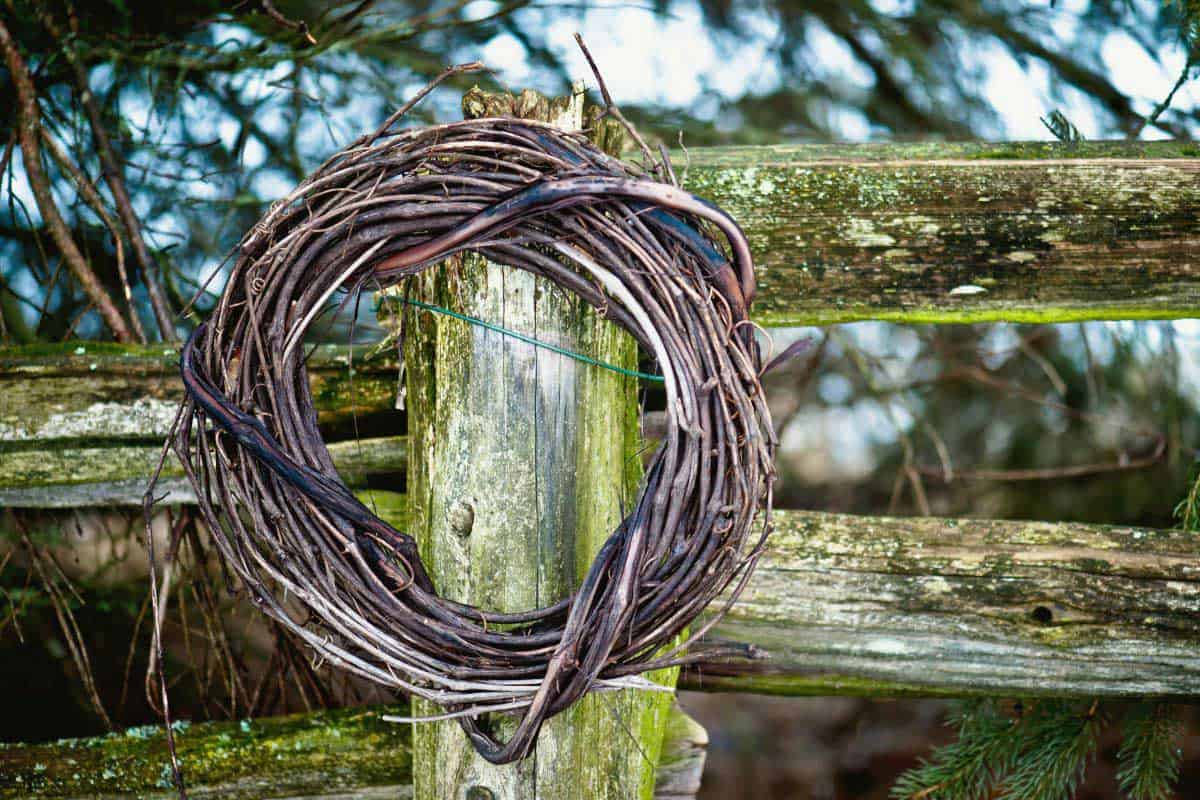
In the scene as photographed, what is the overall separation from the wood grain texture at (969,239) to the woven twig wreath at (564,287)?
1.37 ft

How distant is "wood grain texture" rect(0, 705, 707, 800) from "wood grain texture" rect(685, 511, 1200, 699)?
680 mm

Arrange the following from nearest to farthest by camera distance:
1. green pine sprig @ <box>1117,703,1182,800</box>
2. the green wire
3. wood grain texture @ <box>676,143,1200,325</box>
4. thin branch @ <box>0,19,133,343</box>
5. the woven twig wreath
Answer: the woven twig wreath
the green wire
wood grain texture @ <box>676,143,1200,325</box>
green pine sprig @ <box>1117,703,1182,800</box>
thin branch @ <box>0,19,133,343</box>

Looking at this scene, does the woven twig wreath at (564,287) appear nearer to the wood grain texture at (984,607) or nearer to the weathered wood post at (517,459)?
the weathered wood post at (517,459)

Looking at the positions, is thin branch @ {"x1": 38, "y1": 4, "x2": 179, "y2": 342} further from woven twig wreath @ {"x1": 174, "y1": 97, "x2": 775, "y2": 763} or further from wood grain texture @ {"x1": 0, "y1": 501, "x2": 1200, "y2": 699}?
wood grain texture @ {"x1": 0, "y1": 501, "x2": 1200, "y2": 699}

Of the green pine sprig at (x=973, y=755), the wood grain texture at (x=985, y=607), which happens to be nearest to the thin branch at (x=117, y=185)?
the wood grain texture at (x=985, y=607)

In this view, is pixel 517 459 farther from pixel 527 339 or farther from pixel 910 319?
pixel 910 319

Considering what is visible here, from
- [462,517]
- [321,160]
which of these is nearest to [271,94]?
[321,160]

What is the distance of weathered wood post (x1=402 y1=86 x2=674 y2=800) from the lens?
1227 millimetres

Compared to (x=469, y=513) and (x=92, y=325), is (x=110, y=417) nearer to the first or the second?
(x=469, y=513)

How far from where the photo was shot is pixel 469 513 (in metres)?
1.25

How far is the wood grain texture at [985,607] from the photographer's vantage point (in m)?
1.58

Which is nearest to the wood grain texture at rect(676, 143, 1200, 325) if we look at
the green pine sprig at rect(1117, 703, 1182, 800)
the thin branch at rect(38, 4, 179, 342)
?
the green pine sprig at rect(1117, 703, 1182, 800)

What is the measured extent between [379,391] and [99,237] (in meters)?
1.39

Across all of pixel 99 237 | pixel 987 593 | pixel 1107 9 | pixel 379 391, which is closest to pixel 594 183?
pixel 379 391
